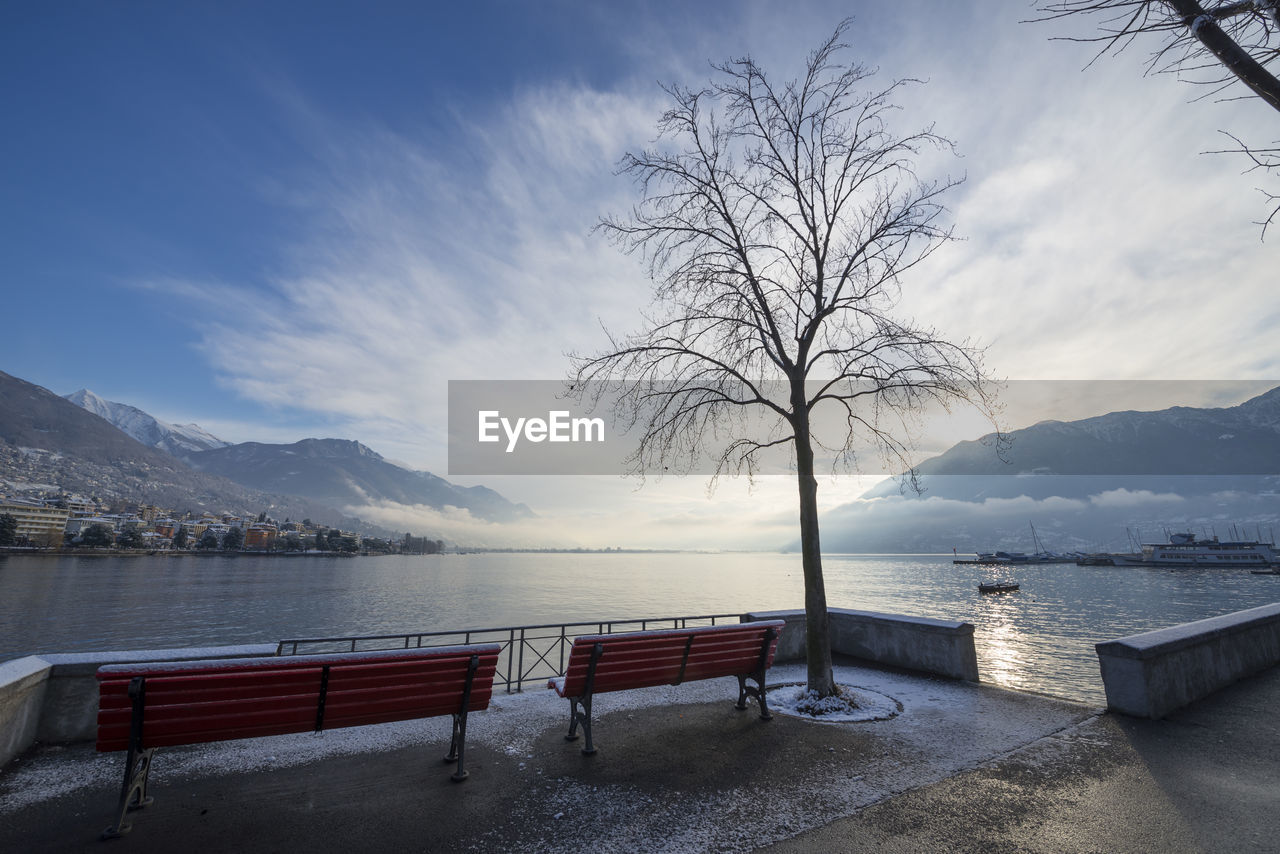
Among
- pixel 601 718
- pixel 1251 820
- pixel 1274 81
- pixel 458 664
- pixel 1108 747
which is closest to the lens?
pixel 1274 81

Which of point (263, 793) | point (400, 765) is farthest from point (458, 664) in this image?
point (263, 793)

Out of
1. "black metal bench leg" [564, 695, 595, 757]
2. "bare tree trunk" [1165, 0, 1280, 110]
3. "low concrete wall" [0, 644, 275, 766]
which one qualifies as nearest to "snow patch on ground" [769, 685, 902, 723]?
"black metal bench leg" [564, 695, 595, 757]

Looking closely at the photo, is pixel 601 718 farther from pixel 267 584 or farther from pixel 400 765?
pixel 267 584

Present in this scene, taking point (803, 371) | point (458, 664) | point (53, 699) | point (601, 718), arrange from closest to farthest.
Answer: point (458, 664) → point (53, 699) → point (601, 718) → point (803, 371)

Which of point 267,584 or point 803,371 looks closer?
point 803,371

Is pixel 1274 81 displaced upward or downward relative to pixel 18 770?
upward

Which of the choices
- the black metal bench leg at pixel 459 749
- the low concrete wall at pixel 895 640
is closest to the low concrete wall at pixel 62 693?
the black metal bench leg at pixel 459 749

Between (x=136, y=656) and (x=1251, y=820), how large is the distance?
32.7ft

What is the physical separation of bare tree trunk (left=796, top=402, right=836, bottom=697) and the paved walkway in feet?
3.21

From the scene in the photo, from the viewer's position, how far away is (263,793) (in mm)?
4629

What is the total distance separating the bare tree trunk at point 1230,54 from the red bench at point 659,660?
596cm

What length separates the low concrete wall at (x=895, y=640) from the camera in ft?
28.9

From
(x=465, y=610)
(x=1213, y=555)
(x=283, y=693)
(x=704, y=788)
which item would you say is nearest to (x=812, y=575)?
(x=704, y=788)

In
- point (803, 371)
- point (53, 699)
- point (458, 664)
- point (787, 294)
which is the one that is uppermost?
point (787, 294)
